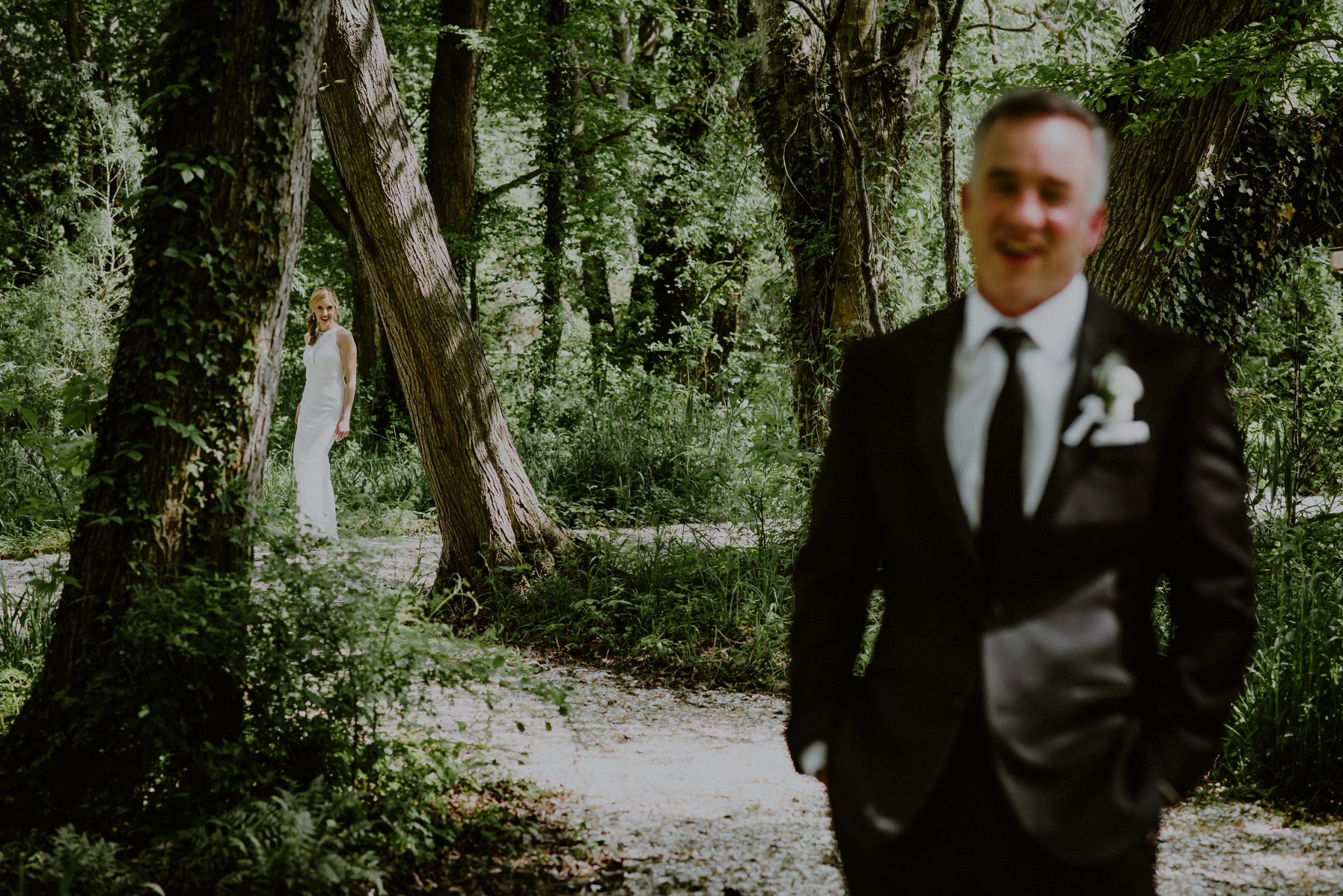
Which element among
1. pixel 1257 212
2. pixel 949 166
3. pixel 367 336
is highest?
pixel 1257 212

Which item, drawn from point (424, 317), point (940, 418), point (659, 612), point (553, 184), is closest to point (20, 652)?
point (424, 317)

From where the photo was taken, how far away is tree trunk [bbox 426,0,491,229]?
496 inches

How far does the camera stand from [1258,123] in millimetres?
8570

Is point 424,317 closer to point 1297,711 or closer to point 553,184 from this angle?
point 1297,711

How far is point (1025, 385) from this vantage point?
1501 millimetres

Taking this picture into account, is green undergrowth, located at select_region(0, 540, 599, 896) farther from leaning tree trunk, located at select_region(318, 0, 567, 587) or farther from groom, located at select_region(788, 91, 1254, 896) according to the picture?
leaning tree trunk, located at select_region(318, 0, 567, 587)

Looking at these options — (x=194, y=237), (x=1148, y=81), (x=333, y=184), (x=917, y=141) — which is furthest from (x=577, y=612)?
(x=333, y=184)

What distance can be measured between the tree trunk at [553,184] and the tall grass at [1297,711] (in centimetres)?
1086

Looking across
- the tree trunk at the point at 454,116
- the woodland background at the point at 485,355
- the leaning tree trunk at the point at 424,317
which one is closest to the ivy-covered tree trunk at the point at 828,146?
the woodland background at the point at 485,355

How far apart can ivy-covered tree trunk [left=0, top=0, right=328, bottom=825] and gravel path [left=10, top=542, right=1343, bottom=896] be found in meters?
0.76

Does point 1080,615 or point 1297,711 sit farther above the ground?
point 1080,615

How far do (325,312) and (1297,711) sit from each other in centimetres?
779

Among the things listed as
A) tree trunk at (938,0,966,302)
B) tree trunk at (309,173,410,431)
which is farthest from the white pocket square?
tree trunk at (309,173,410,431)

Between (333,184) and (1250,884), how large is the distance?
1665 centimetres
